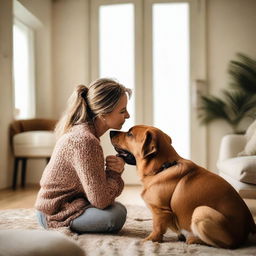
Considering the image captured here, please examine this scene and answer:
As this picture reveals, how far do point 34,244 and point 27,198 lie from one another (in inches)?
130

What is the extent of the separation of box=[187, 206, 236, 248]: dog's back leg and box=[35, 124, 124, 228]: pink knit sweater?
19.5 inches

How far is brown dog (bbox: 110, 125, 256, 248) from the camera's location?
1829 mm

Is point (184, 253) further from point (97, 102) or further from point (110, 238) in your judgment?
point (97, 102)

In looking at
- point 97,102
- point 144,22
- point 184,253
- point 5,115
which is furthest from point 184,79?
point 184,253

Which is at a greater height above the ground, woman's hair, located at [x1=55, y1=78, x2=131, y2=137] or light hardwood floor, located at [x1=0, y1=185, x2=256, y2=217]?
woman's hair, located at [x1=55, y1=78, x2=131, y2=137]

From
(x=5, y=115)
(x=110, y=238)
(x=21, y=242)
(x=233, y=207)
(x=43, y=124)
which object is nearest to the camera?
(x=21, y=242)

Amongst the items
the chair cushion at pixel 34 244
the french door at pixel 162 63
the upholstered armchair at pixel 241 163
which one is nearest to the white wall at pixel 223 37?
the french door at pixel 162 63

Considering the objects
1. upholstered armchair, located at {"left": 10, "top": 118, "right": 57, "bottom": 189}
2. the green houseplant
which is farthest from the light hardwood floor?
the green houseplant

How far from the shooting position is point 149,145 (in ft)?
6.51

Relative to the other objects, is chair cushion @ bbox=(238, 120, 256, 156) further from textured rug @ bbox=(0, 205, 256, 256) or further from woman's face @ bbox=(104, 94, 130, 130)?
woman's face @ bbox=(104, 94, 130, 130)

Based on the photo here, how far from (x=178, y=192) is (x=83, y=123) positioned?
630 millimetres

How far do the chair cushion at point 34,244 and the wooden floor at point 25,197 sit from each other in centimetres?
262

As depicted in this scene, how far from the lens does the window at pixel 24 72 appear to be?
548 centimetres

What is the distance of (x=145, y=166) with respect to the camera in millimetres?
2008
